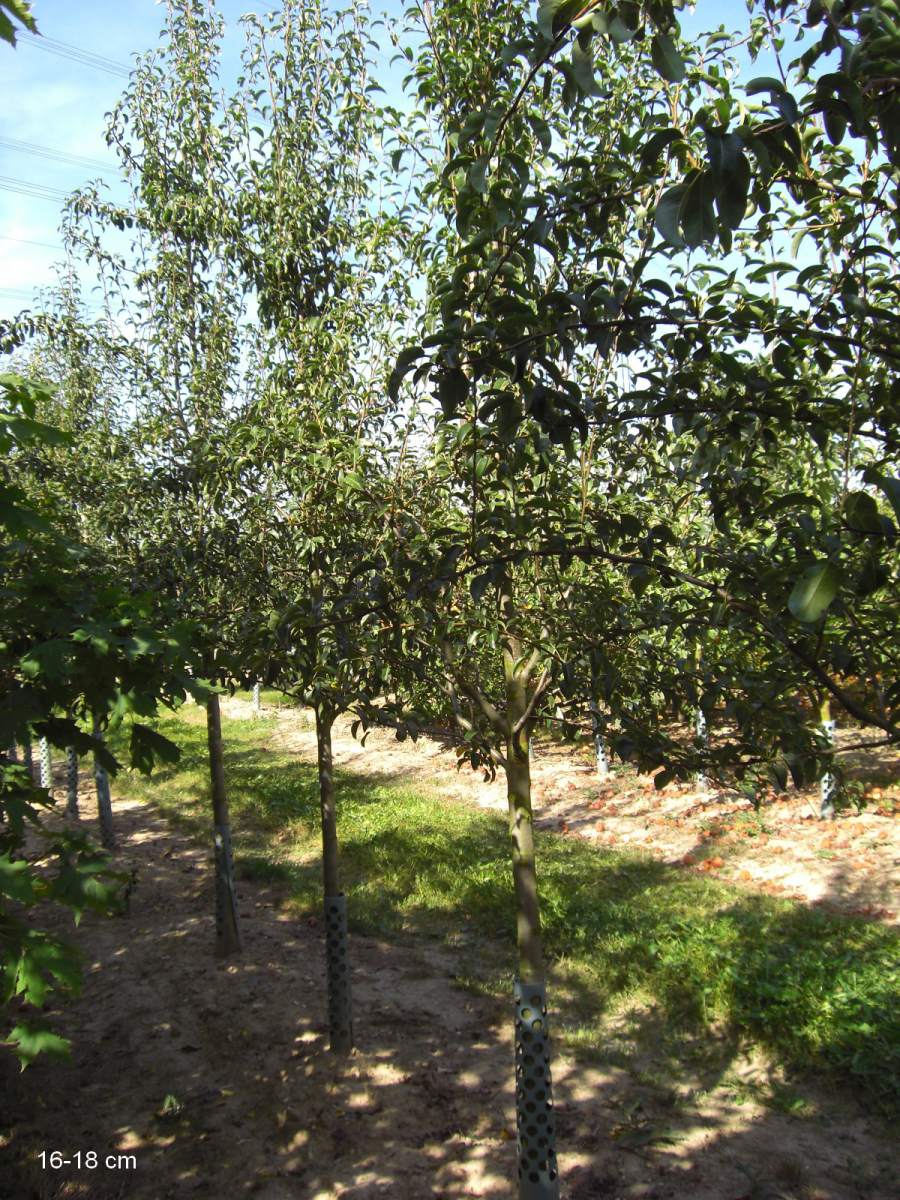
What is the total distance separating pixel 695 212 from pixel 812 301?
1.83 metres

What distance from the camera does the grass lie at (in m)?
6.74

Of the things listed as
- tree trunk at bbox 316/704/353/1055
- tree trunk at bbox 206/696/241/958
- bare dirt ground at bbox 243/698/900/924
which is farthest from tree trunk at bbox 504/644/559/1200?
tree trunk at bbox 206/696/241/958

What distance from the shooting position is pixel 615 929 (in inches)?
351

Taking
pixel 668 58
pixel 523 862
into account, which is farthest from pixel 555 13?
pixel 523 862

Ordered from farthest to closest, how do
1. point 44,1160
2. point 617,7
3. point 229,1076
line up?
point 229,1076 < point 44,1160 < point 617,7

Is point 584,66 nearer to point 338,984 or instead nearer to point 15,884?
point 15,884

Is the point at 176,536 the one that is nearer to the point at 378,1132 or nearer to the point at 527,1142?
the point at 378,1132

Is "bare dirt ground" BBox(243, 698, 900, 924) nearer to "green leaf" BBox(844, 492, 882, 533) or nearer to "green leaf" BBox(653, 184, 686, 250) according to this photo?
"green leaf" BBox(844, 492, 882, 533)

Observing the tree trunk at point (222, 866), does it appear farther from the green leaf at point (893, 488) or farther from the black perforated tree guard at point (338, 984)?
the green leaf at point (893, 488)

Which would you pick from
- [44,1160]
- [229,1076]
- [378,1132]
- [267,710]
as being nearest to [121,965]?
[229,1076]

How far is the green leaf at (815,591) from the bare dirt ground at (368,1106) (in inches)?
186

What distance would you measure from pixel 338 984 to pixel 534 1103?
8.56 feet

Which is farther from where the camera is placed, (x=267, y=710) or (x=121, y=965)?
(x=267, y=710)

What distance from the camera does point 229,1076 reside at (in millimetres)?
6441
